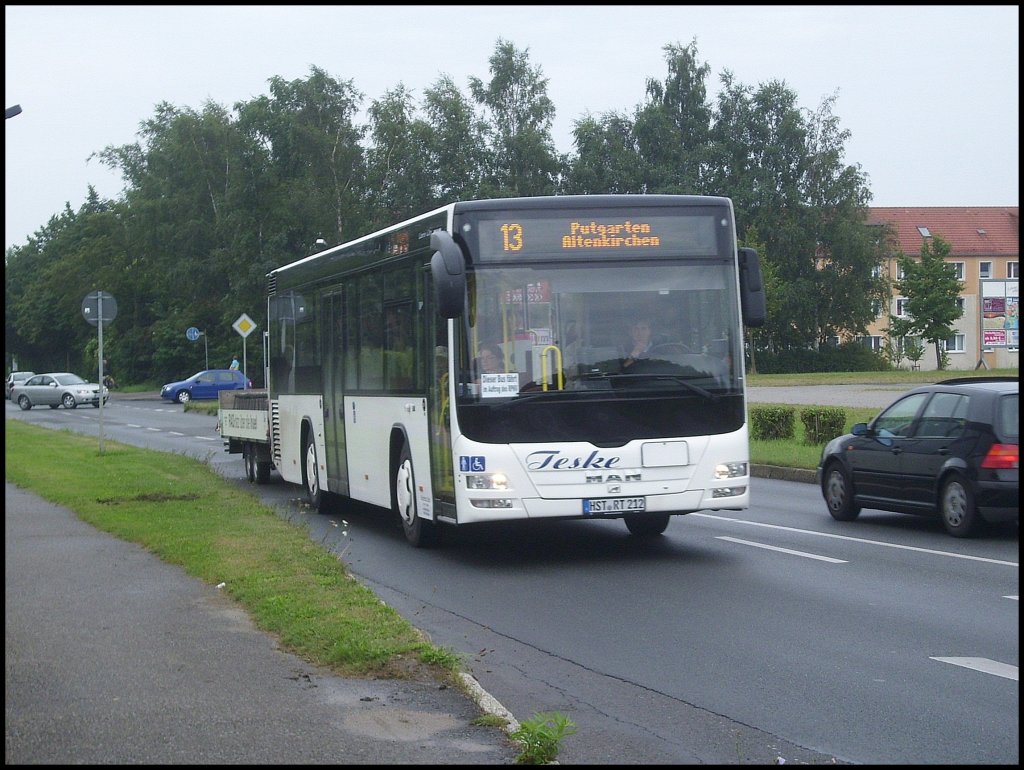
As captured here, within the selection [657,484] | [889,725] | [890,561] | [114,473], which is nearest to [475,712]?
[889,725]

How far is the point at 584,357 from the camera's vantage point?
12023 mm

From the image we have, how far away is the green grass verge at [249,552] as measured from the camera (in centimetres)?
768

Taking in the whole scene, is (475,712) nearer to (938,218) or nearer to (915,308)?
(915,308)

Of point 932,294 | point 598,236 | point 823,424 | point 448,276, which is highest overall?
point 932,294

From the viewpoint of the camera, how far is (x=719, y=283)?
1243cm

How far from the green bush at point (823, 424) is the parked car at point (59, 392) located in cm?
4669

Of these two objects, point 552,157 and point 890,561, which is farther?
point 552,157

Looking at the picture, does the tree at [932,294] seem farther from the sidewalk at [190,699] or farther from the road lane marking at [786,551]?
the sidewalk at [190,699]

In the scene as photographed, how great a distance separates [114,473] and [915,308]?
221ft

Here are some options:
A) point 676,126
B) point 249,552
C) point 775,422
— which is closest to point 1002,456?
point 249,552

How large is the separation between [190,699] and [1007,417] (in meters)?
9.36

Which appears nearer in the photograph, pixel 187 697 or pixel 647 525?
pixel 187 697

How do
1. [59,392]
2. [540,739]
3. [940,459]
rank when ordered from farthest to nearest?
[59,392], [940,459], [540,739]

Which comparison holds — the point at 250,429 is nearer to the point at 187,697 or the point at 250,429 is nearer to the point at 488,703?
the point at 187,697
